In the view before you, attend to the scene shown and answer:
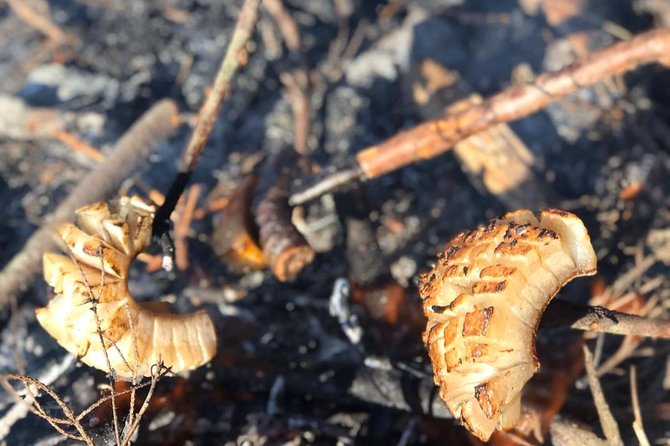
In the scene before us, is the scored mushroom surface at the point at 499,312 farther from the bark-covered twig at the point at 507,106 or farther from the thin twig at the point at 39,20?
the thin twig at the point at 39,20

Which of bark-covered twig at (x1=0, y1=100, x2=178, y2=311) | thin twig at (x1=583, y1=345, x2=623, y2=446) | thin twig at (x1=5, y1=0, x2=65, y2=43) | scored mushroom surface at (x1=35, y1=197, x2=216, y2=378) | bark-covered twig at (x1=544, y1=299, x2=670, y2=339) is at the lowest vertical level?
thin twig at (x1=583, y1=345, x2=623, y2=446)

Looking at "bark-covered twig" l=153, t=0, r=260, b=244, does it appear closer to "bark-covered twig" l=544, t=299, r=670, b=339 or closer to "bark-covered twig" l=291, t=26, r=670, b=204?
"bark-covered twig" l=291, t=26, r=670, b=204

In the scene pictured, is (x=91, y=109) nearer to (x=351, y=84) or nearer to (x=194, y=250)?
(x=194, y=250)

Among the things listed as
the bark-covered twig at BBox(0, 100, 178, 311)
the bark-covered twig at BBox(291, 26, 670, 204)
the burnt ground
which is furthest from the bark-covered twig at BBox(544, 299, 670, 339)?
the bark-covered twig at BBox(0, 100, 178, 311)

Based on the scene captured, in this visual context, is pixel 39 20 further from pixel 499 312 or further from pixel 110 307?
pixel 499 312

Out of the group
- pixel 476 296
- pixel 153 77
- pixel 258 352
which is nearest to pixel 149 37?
pixel 153 77
